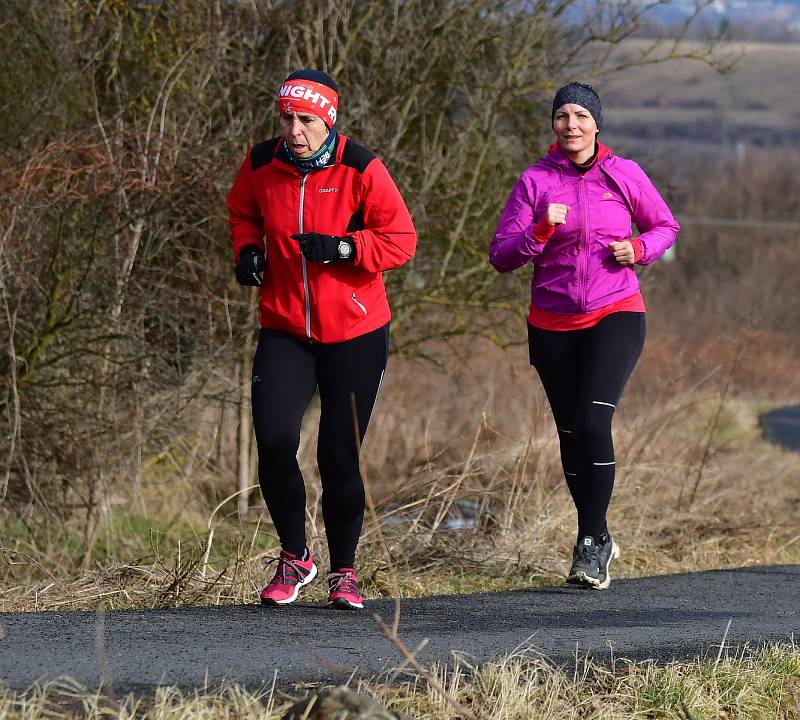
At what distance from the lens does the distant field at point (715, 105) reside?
105 m

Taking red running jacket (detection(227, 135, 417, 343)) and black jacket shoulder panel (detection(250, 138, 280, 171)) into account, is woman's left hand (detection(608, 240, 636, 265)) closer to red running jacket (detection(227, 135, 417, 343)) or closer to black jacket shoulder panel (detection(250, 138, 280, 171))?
red running jacket (detection(227, 135, 417, 343))

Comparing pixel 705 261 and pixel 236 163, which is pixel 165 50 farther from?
pixel 705 261

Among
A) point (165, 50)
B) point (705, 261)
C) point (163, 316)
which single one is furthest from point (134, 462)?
point (705, 261)

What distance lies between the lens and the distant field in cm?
10469

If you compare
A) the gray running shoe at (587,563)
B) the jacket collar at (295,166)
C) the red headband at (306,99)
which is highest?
the red headband at (306,99)

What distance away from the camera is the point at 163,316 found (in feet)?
30.0

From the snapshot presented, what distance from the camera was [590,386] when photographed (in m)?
6.27

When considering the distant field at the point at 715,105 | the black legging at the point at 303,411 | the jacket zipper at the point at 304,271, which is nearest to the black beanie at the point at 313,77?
the jacket zipper at the point at 304,271

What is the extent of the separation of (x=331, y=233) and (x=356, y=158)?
296 millimetres

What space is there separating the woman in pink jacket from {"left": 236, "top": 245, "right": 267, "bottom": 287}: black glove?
1.20m

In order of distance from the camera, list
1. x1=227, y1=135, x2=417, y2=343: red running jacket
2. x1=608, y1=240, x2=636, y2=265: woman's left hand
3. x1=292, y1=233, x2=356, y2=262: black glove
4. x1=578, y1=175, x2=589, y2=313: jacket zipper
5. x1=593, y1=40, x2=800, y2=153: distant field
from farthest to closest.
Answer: x1=593, y1=40, x2=800, y2=153: distant field
x1=578, y1=175, x2=589, y2=313: jacket zipper
x1=608, y1=240, x2=636, y2=265: woman's left hand
x1=227, y1=135, x2=417, y2=343: red running jacket
x1=292, y1=233, x2=356, y2=262: black glove

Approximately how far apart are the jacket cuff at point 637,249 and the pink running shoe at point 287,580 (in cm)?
187

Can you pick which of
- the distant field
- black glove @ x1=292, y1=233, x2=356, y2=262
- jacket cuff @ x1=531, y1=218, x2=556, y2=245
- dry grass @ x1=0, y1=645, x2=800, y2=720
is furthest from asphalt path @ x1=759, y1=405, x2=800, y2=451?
the distant field

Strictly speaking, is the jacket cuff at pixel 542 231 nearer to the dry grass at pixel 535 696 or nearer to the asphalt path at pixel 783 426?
the dry grass at pixel 535 696
